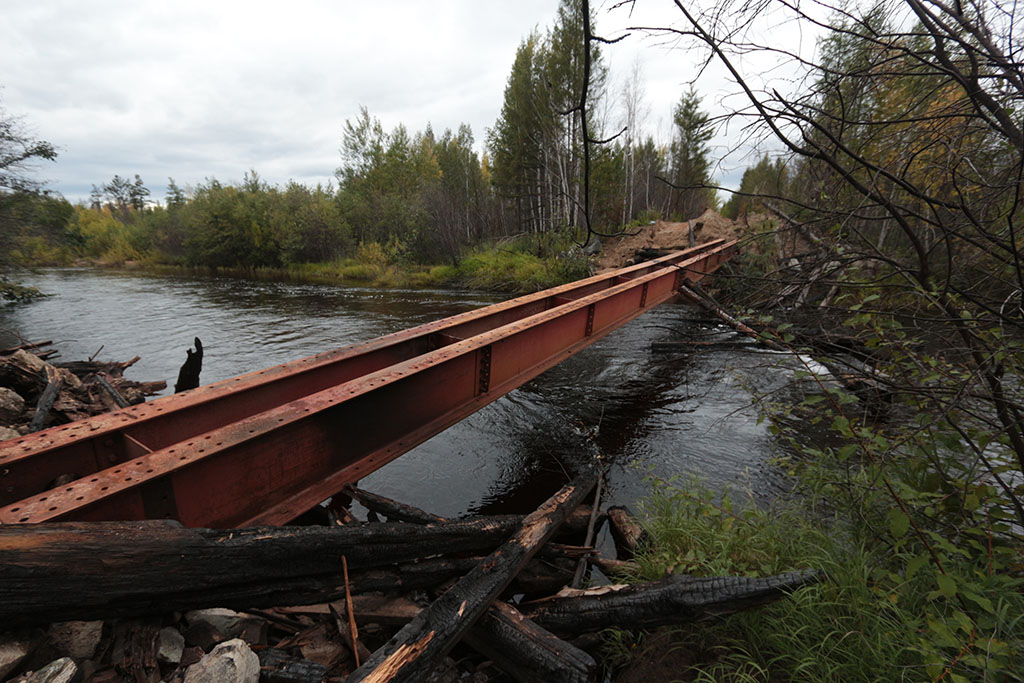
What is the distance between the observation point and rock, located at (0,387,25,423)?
4070mm

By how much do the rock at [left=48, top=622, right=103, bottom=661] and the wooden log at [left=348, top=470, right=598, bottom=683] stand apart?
86cm

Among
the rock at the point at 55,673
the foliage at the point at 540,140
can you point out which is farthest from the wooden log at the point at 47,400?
the foliage at the point at 540,140

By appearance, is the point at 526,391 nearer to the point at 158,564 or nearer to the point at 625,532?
the point at 625,532

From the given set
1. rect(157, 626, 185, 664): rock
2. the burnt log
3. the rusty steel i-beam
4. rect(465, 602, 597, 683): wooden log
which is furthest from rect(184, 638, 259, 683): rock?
the burnt log

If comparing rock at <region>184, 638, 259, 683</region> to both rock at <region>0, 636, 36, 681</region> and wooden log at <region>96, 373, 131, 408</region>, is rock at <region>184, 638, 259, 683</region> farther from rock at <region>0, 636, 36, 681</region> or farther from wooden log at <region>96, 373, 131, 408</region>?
wooden log at <region>96, 373, 131, 408</region>

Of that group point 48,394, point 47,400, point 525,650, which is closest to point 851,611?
point 525,650

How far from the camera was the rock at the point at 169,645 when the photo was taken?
1369 millimetres

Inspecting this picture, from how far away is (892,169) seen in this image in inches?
86.5

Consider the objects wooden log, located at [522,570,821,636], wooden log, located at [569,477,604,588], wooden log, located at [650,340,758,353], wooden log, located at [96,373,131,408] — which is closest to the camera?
wooden log, located at [522,570,821,636]

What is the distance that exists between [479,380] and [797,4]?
2730 millimetres

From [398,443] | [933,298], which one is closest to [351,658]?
[398,443]

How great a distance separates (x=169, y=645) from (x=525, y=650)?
1294 mm

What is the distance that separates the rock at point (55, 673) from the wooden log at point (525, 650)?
1327 millimetres

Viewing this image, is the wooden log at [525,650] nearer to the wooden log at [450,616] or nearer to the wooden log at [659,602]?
the wooden log at [450,616]
